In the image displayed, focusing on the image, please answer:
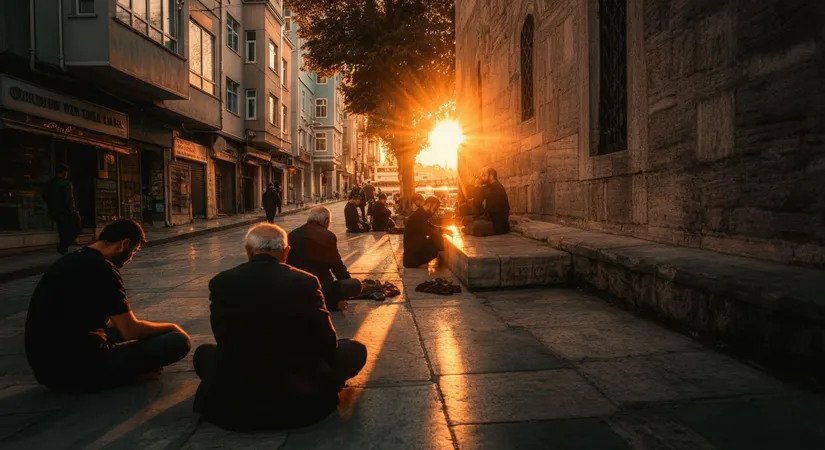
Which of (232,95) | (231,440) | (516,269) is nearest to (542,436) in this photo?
(231,440)

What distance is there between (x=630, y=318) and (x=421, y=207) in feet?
15.2

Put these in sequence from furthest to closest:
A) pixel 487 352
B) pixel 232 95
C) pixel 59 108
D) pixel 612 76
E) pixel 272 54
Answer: pixel 272 54, pixel 232 95, pixel 59 108, pixel 612 76, pixel 487 352

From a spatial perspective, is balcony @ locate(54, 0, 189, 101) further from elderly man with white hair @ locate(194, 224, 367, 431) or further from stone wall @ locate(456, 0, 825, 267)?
elderly man with white hair @ locate(194, 224, 367, 431)

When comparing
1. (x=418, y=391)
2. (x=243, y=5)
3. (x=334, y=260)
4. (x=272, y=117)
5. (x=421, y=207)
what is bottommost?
(x=418, y=391)

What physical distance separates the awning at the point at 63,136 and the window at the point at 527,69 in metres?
10.6

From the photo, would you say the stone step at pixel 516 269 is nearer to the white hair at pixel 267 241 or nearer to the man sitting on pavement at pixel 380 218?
the white hair at pixel 267 241

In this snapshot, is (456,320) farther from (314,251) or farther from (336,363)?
(336,363)

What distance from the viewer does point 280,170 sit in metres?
36.0

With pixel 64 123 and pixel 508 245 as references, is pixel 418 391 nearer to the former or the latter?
pixel 508 245

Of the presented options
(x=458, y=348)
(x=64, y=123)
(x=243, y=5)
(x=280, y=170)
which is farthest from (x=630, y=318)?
(x=280, y=170)

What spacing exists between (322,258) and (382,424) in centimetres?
302

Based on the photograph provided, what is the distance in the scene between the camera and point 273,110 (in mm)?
30953

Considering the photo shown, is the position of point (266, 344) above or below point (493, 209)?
below

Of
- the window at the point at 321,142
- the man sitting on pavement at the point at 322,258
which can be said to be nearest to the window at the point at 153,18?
the man sitting on pavement at the point at 322,258
